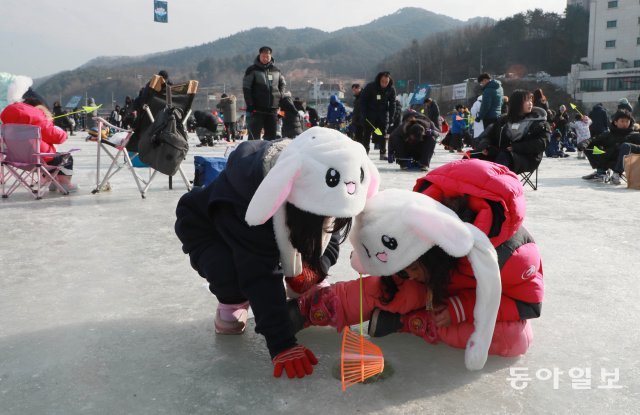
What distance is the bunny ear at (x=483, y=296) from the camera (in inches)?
66.4

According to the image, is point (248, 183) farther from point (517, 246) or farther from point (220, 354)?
point (517, 246)

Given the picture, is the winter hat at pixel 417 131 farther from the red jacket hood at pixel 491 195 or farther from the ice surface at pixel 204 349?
the red jacket hood at pixel 491 195

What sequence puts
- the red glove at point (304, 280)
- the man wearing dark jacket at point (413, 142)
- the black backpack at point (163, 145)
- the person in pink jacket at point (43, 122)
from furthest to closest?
the man wearing dark jacket at point (413, 142), the person in pink jacket at point (43, 122), the black backpack at point (163, 145), the red glove at point (304, 280)

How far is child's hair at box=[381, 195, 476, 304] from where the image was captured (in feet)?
5.88

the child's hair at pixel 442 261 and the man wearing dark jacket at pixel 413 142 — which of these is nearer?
the child's hair at pixel 442 261

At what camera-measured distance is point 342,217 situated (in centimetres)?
159

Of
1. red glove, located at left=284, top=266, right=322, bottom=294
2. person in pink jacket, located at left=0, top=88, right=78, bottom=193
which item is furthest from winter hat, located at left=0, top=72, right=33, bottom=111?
red glove, located at left=284, top=266, right=322, bottom=294

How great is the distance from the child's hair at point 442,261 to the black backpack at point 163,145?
11.3ft

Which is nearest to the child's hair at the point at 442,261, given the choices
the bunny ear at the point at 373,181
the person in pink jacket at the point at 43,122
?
the bunny ear at the point at 373,181

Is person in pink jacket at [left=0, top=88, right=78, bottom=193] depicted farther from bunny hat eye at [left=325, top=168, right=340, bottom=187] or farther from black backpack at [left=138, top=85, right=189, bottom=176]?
bunny hat eye at [left=325, top=168, right=340, bottom=187]

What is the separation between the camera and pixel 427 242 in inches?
66.3

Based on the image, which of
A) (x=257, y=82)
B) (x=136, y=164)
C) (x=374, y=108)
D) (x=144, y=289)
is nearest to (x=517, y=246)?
(x=144, y=289)

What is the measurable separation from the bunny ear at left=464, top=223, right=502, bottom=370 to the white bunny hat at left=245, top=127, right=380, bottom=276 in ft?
1.36

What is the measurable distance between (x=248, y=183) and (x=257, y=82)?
5678 millimetres
